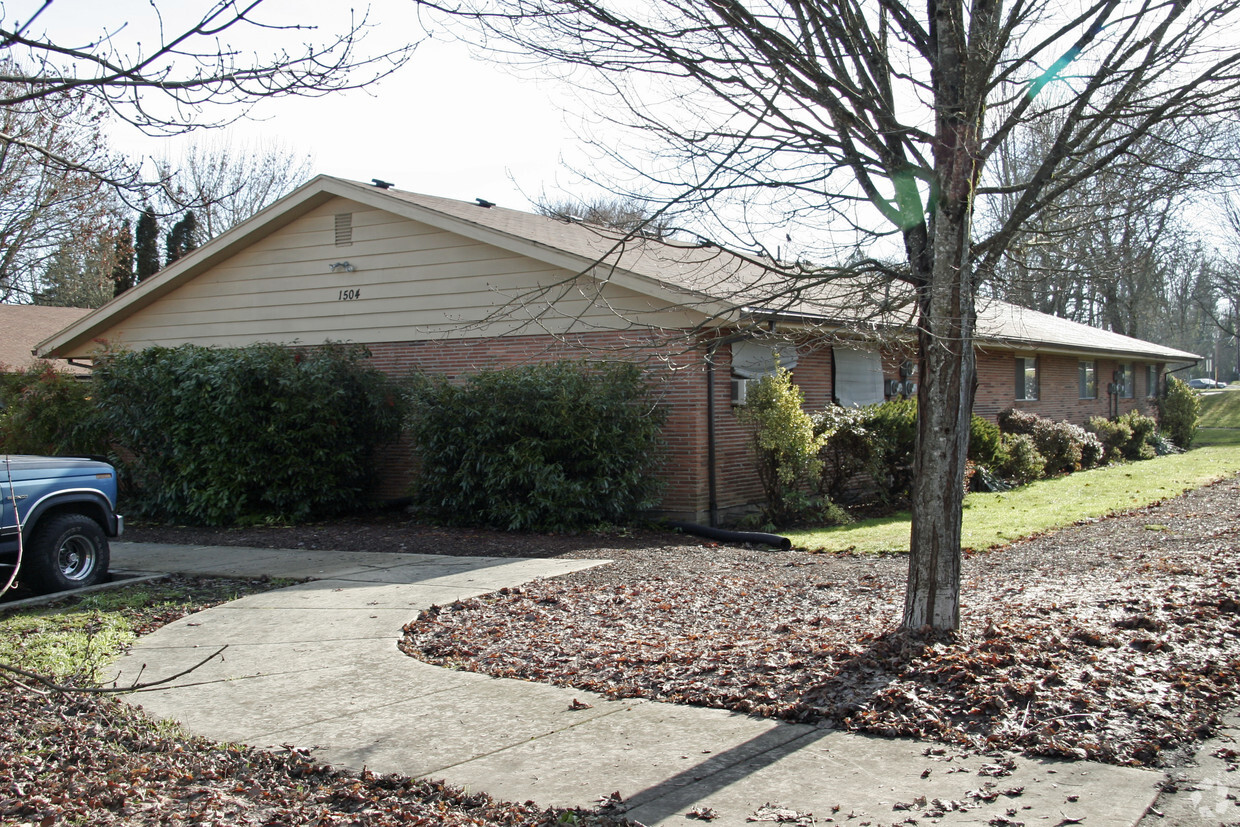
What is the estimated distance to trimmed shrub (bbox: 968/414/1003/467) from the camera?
703 inches

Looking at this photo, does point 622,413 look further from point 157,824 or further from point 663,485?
point 157,824

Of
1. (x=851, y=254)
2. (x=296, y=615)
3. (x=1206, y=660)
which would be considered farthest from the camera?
(x=296, y=615)

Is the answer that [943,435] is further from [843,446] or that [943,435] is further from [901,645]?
[843,446]

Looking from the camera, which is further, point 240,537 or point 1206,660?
point 240,537

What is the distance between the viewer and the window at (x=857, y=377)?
53.6 ft

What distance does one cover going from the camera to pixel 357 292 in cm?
1627

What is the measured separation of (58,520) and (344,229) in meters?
8.30

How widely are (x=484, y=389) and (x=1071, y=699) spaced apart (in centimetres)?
921

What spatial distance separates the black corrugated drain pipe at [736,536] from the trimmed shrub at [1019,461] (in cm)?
884

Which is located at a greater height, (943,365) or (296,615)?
(943,365)

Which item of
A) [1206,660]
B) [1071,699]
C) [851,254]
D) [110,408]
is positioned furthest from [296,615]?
[110,408]

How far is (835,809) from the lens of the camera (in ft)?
12.4

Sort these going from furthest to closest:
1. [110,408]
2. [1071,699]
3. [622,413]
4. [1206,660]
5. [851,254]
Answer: [110,408], [622,413], [851,254], [1206,660], [1071,699]

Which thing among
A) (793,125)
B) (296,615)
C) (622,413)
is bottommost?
(296,615)
